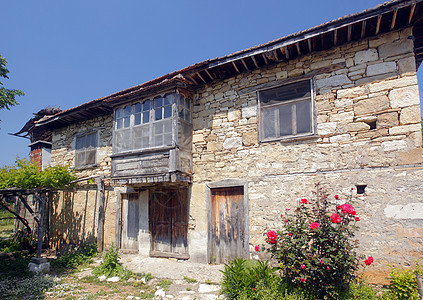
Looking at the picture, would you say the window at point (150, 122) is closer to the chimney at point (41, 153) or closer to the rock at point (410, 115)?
the rock at point (410, 115)

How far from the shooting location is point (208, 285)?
18.9 ft

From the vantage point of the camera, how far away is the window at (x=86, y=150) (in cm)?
1003

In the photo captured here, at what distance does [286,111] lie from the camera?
6.58 m

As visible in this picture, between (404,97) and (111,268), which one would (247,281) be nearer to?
(111,268)

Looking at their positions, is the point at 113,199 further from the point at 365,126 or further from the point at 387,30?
the point at 387,30

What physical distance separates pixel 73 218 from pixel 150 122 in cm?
516

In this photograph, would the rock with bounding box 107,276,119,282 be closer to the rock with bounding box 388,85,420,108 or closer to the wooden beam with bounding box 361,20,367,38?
the rock with bounding box 388,85,420,108

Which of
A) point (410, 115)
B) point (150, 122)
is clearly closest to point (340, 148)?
point (410, 115)

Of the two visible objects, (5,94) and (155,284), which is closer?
(155,284)

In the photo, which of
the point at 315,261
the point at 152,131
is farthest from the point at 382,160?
the point at 152,131

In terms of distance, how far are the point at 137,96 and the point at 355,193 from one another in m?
5.98

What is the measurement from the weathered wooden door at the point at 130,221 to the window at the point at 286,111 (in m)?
4.67

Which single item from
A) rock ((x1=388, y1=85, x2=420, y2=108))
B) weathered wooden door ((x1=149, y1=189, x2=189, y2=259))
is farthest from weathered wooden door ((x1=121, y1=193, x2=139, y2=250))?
rock ((x1=388, y1=85, x2=420, y2=108))

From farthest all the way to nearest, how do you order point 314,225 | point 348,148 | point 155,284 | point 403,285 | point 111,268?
point 111,268 → point 155,284 → point 348,148 → point 403,285 → point 314,225
